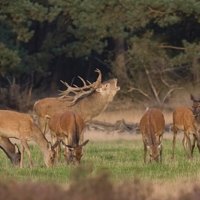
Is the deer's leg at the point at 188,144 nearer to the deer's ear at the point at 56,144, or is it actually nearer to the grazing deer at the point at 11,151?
the deer's ear at the point at 56,144

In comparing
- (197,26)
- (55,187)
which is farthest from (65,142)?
(197,26)

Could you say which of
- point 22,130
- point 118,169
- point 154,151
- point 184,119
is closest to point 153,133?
point 154,151

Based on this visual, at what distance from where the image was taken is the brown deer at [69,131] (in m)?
16.6

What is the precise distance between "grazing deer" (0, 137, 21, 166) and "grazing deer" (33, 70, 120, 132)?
377 centimetres

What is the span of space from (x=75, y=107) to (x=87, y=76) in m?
20.5

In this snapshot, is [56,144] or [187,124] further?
[187,124]

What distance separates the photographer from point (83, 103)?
72.4ft

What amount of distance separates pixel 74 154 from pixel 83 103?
5.74 metres

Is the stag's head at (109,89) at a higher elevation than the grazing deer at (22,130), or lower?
higher

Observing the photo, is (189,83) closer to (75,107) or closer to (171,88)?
(171,88)

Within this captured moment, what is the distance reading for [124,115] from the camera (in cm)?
3641

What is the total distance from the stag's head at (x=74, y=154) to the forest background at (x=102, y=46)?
15.4m

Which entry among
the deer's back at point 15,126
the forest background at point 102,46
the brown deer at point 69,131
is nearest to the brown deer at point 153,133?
the brown deer at point 69,131

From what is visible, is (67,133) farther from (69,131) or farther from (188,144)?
(188,144)
